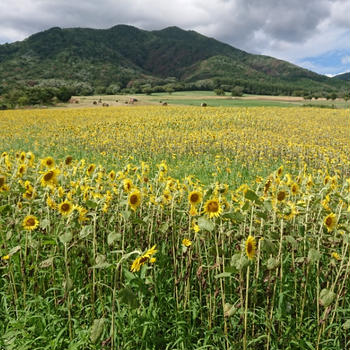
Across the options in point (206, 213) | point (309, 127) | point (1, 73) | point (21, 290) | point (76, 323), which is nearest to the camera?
point (206, 213)

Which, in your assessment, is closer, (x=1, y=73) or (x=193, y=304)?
(x=193, y=304)

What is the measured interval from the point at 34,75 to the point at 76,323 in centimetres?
14694

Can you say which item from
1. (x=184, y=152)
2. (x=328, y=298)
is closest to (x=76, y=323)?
(x=328, y=298)

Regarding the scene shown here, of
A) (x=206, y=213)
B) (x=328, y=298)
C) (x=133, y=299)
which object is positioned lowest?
(x=328, y=298)

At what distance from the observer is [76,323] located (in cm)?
266

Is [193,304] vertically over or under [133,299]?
under

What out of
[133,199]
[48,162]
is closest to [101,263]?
[133,199]

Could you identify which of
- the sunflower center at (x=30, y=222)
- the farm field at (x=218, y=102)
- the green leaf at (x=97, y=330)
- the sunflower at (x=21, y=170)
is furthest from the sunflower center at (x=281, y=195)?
the farm field at (x=218, y=102)

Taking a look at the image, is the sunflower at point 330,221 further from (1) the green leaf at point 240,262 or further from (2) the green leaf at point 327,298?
(1) the green leaf at point 240,262

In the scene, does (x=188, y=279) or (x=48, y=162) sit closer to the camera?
(x=188, y=279)

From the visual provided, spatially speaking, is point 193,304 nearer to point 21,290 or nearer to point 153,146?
point 21,290

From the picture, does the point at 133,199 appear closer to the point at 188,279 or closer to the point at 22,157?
the point at 188,279

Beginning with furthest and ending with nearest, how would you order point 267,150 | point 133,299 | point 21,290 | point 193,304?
1. point 267,150
2. point 21,290
3. point 193,304
4. point 133,299

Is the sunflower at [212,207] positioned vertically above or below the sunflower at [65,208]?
above
